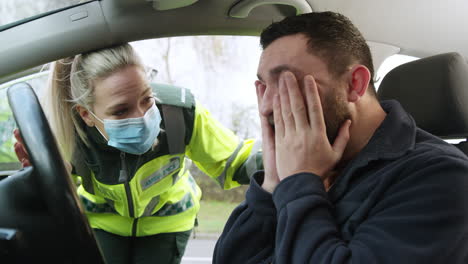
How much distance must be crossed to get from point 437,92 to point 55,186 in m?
1.42

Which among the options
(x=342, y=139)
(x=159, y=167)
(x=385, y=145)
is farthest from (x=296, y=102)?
(x=159, y=167)

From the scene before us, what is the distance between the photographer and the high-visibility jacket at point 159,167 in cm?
199

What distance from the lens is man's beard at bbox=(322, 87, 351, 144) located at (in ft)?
4.20

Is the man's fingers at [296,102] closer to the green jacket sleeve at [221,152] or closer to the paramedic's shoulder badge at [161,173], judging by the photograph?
the green jacket sleeve at [221,152]

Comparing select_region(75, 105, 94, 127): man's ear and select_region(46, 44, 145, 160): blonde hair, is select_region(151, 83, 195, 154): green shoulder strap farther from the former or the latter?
select_region(75, 105, 94, 127): man's ear

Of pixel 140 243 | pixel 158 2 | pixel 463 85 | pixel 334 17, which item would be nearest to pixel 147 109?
pixel 158 2

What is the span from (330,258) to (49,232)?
0.66 meters

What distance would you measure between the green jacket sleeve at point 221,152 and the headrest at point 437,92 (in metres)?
0.72

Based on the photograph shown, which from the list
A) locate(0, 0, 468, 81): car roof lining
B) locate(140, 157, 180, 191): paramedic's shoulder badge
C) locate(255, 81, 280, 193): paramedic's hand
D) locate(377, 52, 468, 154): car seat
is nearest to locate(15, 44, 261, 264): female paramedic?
locate(140, 157, 180, 191): paramedic's shoulder badge

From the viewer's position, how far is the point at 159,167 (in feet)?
6.82

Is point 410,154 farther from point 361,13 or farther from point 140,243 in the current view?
point 140,243

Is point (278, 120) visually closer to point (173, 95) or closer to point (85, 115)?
point (173, 95)

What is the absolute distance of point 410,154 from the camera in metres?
1.18

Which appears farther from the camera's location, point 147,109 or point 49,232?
point 147,109
